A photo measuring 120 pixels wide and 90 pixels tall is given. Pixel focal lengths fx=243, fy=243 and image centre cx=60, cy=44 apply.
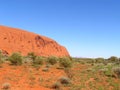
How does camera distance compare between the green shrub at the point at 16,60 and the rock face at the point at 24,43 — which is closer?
the green shrub at the point at 16,60

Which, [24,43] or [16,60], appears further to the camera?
[24,43]

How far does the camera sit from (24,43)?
70.3 m

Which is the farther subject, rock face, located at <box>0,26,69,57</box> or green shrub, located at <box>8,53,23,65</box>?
rock face, located at <box>0,26,69,57</box>

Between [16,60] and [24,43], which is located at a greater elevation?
[24,43]

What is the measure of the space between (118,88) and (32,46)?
56880 millimetres

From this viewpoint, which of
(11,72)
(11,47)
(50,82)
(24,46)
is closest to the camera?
(50,82)

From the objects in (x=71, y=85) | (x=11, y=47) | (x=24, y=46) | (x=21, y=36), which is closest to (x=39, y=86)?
(x=71, y=85)

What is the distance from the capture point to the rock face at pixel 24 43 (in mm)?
64125

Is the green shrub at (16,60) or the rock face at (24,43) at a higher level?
the rock face at (24,43)

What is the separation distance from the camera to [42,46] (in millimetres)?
75750

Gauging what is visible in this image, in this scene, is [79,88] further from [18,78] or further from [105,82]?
[18,78]

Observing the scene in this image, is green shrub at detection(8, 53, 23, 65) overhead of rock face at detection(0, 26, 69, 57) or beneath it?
beneath

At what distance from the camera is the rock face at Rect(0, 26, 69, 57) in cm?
6412

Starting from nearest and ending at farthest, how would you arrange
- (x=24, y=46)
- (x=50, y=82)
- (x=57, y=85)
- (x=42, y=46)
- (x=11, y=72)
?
(x=57, y=85) < (x=50, y=82) < (x=11, y=72) < (x=24, y=46) < (x=42, y=46)
